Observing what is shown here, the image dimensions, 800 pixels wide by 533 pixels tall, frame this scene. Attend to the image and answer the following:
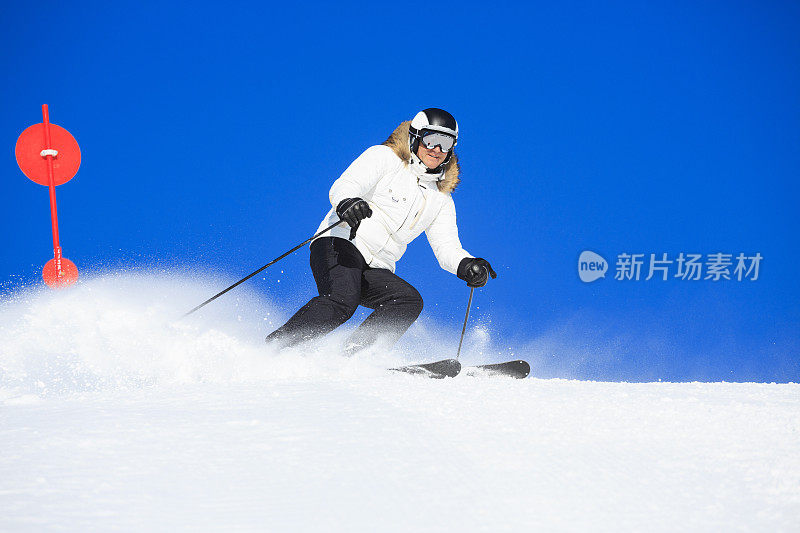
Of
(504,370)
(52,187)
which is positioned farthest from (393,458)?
(52,187)

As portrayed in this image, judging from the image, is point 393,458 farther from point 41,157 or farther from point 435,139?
point 41,157

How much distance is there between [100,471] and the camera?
1485 millimetres

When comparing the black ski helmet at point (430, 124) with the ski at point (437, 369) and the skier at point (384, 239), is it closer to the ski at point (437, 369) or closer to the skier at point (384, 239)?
the skier at point (384, 239)

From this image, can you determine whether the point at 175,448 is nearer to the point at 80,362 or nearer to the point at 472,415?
the point at 472,415

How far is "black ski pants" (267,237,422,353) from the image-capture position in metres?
3.30

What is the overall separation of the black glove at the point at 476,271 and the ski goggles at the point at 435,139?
654 millimetres

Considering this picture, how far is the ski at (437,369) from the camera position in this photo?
125 inches

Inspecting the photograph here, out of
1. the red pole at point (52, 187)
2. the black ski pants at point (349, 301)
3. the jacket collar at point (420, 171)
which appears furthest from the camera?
the red pole at point (52, 187)

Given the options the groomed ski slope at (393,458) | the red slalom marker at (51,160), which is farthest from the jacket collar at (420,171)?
the red slalom marker at (51,160)

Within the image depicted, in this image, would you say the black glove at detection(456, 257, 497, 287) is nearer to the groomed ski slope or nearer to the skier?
the skier

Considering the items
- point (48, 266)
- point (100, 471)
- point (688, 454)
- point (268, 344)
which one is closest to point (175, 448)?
point (100, 471)

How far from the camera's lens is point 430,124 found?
3518mm

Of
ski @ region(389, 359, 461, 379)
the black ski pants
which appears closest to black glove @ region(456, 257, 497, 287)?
the black ski pants

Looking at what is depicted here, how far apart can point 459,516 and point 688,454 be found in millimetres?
799
